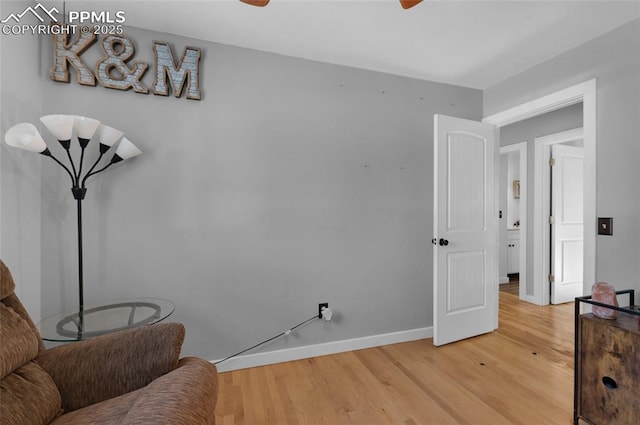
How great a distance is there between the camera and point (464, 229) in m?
2.66

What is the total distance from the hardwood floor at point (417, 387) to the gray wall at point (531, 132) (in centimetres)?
151

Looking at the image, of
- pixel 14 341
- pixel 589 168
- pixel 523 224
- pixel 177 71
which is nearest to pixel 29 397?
pixel 14 341

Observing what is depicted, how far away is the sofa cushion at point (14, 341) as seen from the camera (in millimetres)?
978

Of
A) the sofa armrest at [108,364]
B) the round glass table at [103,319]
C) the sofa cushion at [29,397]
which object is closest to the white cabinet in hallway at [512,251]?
the round glass table at [103,319]

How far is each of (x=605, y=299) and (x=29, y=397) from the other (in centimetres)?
255

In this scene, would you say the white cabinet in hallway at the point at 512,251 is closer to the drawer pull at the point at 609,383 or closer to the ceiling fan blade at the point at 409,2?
the drawer pull at the point at 609,383

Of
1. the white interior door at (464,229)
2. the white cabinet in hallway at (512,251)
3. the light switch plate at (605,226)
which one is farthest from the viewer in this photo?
the white cabinet in hallway at (512,251)

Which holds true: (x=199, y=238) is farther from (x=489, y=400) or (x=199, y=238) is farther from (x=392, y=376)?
(x=489, y=400)

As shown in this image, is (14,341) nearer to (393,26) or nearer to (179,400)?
(179,400)

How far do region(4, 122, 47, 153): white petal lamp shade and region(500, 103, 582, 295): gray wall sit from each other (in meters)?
4.73

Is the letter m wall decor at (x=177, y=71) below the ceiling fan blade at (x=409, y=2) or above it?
above

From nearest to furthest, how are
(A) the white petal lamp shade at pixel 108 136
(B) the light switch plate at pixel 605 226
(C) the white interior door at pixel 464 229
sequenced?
1. (A) the white petal lamp shade at pixel 108 136
2. (B) the light switch plate at pixel 605 226
3. (C) the white interior door at pixel 464 229

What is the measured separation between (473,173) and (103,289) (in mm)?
3063

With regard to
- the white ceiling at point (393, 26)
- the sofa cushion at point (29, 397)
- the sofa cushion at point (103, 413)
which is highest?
the white ceiling at point (393, 26)
